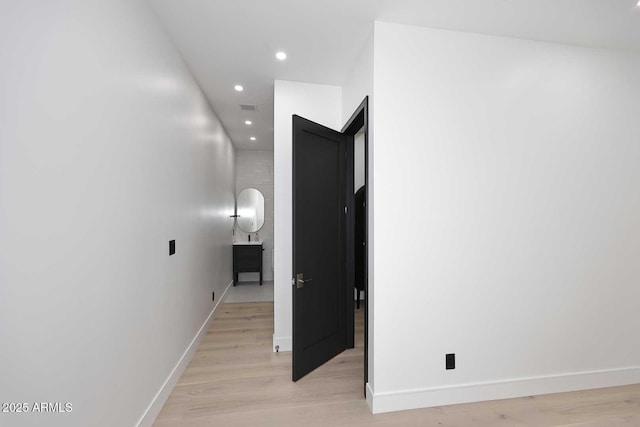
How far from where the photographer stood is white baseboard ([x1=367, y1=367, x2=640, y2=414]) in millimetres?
1901

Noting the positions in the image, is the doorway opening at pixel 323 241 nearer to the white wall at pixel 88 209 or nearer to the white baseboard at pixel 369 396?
the white baseboard at pixel 369 396

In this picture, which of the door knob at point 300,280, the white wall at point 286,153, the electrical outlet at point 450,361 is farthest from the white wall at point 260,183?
the electrical outlet at point 450,361

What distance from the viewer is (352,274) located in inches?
112

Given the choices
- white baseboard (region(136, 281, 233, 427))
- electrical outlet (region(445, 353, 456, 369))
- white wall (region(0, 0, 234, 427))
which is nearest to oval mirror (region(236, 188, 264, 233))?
white baseboard (region(136, 281, 233, 427))

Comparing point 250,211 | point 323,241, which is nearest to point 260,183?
point 250,211

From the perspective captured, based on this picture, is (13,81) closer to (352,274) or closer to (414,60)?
(414,60)

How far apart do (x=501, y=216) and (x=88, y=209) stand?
261cm

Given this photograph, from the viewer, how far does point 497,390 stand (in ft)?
6.64

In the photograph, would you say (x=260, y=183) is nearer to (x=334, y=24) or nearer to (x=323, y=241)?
(x=323, y=241)

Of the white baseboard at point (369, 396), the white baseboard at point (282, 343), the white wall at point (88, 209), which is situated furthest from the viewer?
the white baseboard at point (282, 343)

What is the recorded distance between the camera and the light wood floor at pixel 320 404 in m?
1.79

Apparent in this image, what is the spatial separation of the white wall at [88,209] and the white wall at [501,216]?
60.9 inches

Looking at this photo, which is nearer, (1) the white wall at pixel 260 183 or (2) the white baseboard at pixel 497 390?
(2) the white baseboard at pixel 497 390

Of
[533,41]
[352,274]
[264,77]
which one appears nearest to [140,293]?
[352,274]
